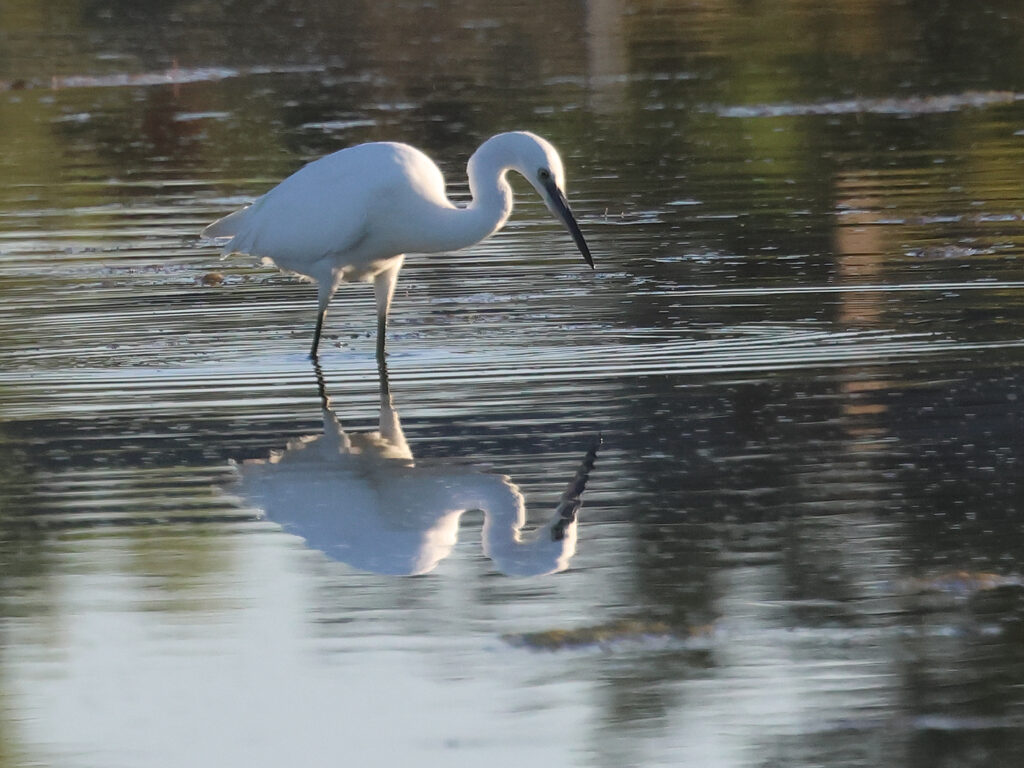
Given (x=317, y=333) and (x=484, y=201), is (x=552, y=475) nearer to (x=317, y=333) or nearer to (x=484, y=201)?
(x=484, y=201)

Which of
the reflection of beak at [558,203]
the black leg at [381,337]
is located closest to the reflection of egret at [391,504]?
the reflection of beak at [558,203]

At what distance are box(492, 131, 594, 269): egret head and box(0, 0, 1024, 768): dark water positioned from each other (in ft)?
2.50

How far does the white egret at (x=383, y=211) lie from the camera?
10086 millimetres

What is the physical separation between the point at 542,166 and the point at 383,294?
1.38 metres

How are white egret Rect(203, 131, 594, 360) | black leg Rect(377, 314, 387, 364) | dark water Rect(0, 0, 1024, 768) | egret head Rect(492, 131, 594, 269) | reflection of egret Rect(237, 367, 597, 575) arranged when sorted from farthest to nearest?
black leg Rect(377, 314, 387, 364) < white egret Rect(203, 131, 594, 360) < egret head Rect(492, 131, 594, 269) < reflection of egret Rect(237, 367, 597, 575) < dark water Rect(0, 0, 1024, 768)

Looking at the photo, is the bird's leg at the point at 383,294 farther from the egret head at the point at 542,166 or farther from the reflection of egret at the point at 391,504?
the reflection of egret at the point at 391,504

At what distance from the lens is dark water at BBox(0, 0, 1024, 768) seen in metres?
5.58

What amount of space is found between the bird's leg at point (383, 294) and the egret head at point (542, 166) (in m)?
1.14

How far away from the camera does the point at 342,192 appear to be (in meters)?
10.5

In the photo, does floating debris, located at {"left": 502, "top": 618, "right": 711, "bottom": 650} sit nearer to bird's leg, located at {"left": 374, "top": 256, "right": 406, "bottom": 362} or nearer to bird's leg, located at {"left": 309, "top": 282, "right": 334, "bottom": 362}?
bird's leg, located at {"left": 374, "top": 256, "right": 406, "bottom": 362}

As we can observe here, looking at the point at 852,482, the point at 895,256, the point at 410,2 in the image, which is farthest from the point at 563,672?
the point at 410,2

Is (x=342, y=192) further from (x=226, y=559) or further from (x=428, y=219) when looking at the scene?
(x=226, y=559)

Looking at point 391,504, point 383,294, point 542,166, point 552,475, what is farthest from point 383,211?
point 391,504

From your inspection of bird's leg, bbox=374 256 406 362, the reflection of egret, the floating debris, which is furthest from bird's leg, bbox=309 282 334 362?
the floating debris
